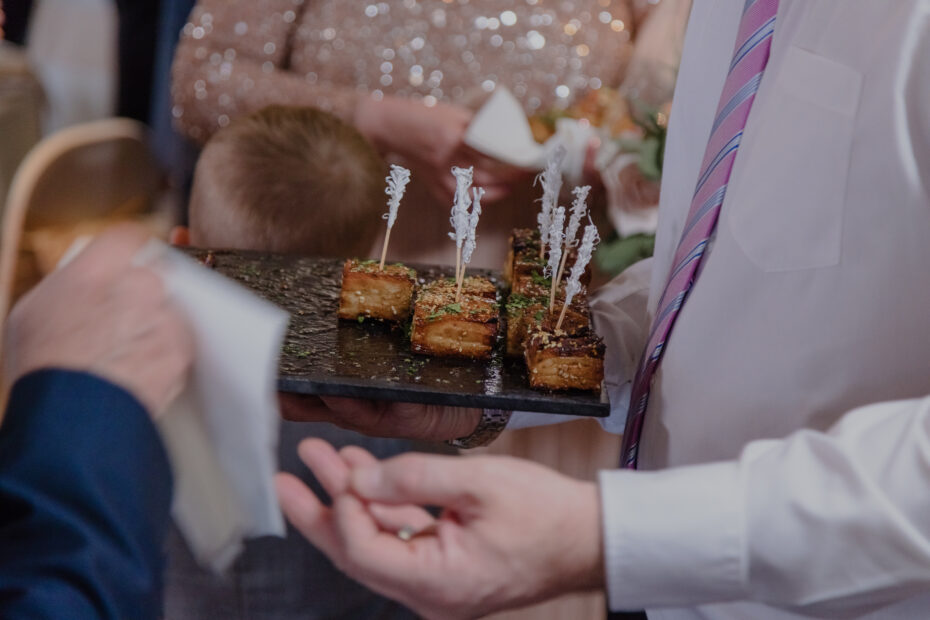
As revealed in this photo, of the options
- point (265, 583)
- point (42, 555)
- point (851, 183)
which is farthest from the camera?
point (265, 583)

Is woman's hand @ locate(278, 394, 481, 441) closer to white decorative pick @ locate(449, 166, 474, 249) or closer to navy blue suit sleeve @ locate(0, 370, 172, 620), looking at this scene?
white decorative pick @ locate(449, 166, 474, 249)

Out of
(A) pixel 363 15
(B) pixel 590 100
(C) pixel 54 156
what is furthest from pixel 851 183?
(C) pixel 54 156

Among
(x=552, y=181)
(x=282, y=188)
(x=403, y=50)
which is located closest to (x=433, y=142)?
(x=403, y=50)

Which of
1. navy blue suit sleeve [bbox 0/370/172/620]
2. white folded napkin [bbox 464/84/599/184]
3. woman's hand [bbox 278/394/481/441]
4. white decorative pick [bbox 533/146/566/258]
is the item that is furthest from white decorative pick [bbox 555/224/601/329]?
white folded napkin [bbox 464/84/599/184]

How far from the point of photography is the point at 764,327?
0.87 m

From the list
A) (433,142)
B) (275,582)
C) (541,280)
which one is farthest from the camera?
(433,142)

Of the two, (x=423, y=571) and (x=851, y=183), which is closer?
(x=423, y=571)

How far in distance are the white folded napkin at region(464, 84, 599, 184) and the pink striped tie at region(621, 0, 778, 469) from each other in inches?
32.2

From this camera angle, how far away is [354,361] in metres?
1.09

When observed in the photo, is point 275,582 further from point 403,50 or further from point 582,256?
point 403,50

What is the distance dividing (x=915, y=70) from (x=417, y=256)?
1.37 meters

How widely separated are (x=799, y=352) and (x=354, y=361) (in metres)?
0.52

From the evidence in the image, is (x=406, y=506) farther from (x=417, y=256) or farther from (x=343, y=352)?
(x=417, y=256)

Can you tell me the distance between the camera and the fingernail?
2.28 feet
